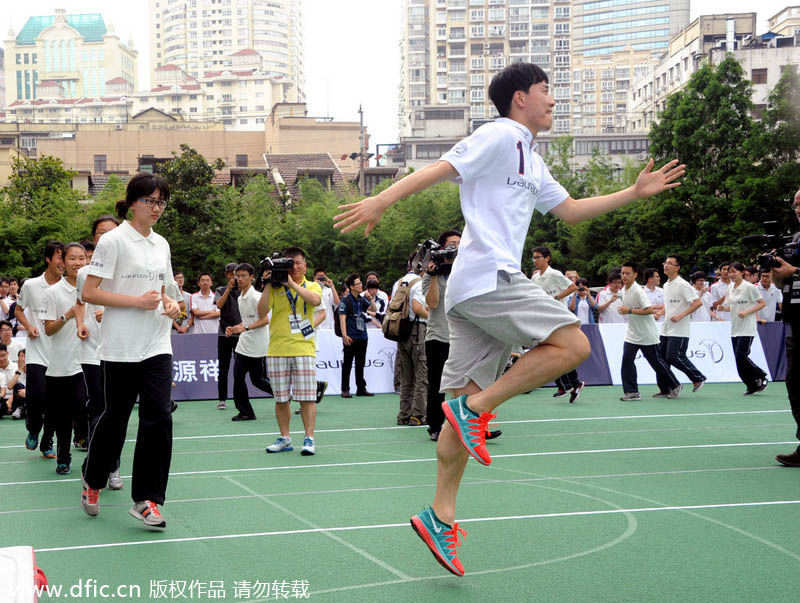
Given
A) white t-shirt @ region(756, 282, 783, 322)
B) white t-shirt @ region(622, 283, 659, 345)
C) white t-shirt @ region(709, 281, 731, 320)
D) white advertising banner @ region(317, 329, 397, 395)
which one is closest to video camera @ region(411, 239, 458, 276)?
white t-shirt @ region(622, 283, 659, 345)

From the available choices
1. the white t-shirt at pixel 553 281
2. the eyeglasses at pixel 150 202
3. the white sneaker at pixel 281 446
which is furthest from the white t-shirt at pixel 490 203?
the white t-shirt at pixel 553 281

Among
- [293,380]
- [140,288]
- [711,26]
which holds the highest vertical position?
[711,26]

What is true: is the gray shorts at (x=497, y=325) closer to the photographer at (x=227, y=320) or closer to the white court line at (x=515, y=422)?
the white court line at (x=515, y=422)

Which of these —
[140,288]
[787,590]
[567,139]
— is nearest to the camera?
[787,590]

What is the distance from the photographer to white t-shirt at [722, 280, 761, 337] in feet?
52.9

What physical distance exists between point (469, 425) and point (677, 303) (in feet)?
37.9

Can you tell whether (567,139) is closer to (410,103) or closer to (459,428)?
(459,428)

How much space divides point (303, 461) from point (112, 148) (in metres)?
88.4

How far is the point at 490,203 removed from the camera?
15.4 feet

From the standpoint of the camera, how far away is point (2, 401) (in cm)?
1394

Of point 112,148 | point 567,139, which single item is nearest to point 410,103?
point 112,148

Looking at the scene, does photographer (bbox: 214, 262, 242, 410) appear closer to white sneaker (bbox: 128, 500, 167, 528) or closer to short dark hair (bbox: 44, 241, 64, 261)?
short dark hair (bbox: 44, 241, 64, 261)

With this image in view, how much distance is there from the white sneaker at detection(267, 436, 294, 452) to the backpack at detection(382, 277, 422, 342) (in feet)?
8.67

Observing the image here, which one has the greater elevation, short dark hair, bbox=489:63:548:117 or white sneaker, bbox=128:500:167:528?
short dark hair, bbox=489:63:548:117
